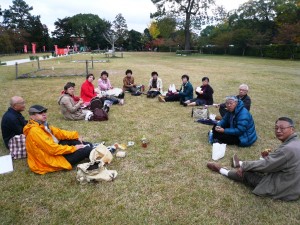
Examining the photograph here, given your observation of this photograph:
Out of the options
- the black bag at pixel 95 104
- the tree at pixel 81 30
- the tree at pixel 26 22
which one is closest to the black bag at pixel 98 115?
the black bag at pixel 95 104

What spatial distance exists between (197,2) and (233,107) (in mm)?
47833

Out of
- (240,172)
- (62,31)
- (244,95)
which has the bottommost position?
(240,172)

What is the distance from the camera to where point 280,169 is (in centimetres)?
350

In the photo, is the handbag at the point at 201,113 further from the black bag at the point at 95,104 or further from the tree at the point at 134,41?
the tree at the point at 134,41

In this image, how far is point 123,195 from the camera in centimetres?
Result: 386

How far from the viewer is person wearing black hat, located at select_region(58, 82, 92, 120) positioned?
6.79 metres

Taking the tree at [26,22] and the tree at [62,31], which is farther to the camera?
the tree at [62,31]

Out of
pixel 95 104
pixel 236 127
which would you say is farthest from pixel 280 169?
pixel 95 104

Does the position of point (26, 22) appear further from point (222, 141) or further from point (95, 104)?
point (222, 141)

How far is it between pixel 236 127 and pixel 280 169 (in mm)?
2016

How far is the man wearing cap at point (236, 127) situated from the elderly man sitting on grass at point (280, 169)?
1.54m

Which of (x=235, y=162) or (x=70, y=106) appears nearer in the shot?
(x=235, y=162)

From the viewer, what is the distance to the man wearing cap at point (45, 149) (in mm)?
4023

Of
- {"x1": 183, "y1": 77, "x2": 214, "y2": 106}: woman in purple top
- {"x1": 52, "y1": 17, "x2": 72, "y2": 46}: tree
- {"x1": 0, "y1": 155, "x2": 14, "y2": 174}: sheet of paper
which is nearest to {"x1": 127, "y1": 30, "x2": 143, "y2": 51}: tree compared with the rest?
{"x1": 52, "y1": 17, "x2": 72, "y2": 46}: tree
